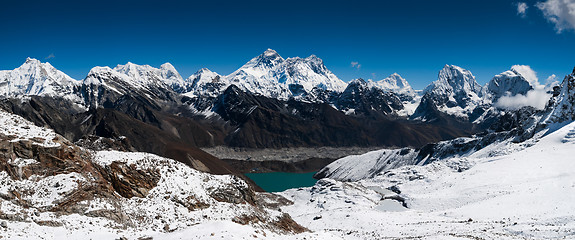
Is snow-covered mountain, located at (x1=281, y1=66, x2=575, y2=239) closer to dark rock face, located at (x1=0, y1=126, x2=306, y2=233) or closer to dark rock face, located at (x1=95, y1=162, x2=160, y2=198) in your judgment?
dark rock face, located at (x1=0, y1=126, x2=306, y2=233)

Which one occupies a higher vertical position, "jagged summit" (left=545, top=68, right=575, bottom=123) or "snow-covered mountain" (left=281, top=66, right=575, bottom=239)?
"jagged summit" (left=545, top=68, right=575, bottom=123)

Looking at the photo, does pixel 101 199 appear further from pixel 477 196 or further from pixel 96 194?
pixel 477 196

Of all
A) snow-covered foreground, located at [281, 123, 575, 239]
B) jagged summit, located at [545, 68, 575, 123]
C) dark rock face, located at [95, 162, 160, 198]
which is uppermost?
jagged summit, located at [545, 68, 575, 123]

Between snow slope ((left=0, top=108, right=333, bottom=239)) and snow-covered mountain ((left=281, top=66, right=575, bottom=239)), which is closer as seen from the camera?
snow slope ((left=0, top=108, right=333, bottom=239))

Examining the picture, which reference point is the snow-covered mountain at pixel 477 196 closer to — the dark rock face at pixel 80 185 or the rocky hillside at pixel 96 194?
the rocky hillside at pixel 96 194

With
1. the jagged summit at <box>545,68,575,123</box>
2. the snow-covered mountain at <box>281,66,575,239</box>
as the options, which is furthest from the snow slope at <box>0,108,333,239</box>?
the jagged summit at <box>545,68,575,123</box>

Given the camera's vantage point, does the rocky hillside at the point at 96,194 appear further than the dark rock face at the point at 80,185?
No

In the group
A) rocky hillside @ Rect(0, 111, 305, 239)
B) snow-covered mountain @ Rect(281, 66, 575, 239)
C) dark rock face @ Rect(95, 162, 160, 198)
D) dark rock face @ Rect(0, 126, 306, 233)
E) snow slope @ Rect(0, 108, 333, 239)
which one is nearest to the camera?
snow slope @ Rect(0, 108, 333, 239)

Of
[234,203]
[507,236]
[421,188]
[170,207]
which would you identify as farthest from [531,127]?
[170,207]

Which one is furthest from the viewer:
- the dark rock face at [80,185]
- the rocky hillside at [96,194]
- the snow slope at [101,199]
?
the dark rock face at [80,185]

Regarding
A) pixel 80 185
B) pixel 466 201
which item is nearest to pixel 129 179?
pixel 80 185

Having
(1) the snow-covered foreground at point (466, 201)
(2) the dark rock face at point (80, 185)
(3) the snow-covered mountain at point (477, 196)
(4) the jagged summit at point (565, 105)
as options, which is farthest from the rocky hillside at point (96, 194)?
(4) the jagged summit at point (565, 105)
